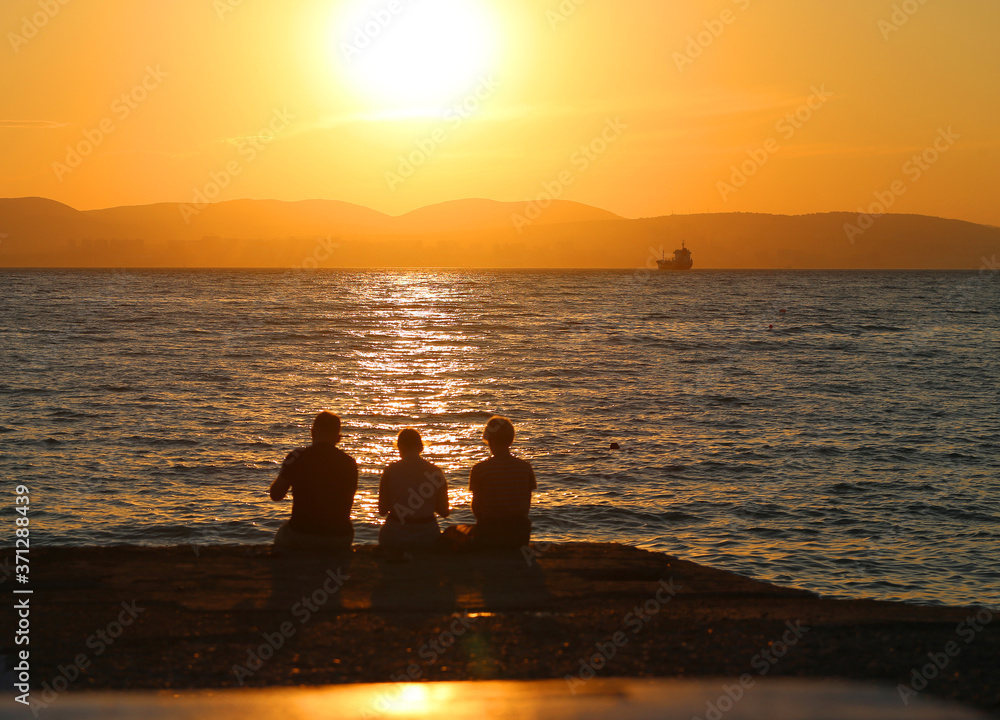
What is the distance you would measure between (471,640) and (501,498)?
2.35 m

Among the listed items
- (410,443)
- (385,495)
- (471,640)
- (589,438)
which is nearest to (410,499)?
(385,495)

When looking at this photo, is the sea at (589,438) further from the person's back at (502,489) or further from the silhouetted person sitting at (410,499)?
the person's back at (502,489)

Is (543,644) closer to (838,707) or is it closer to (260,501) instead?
(838,707)

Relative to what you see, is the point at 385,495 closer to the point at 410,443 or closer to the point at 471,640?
the point at 410,443

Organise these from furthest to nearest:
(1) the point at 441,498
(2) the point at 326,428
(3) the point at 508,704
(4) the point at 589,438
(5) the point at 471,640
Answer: (4) the point at 589,438, (1) the point at 441,498, (2) the point at 326,428, (5) the point at 471,640, (3) the point at 508,704

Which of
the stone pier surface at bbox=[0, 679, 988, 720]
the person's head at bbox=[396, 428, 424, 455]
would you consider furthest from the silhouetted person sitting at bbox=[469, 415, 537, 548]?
the stone pier surface at bbox=[0, 679, 988, 720]

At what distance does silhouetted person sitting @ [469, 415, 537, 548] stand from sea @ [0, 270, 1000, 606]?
153 inches

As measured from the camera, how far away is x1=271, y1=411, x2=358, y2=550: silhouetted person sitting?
8227 millimetres

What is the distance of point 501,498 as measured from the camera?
8.55 meters

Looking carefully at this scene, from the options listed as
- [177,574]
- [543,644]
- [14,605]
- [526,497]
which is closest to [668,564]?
[526,497]

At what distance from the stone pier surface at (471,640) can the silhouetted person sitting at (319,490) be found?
0.79ft

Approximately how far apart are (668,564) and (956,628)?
2.50 metres

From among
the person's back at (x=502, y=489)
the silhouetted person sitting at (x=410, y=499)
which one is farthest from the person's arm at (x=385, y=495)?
the person's back at (x=502, y=489)

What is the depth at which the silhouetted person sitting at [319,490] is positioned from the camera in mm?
8227
